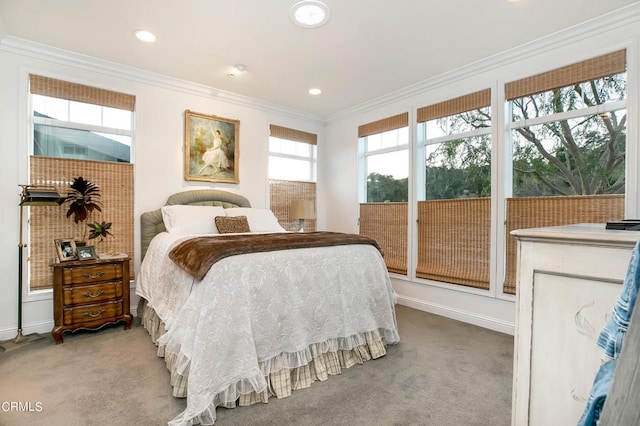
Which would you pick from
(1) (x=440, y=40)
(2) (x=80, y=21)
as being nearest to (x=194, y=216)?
(2) (x=80, y=21)

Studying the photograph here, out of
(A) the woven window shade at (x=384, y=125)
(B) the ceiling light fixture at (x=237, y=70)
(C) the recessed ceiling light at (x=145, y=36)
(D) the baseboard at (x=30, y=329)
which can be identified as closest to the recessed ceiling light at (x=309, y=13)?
(B) the ceiling light fixture at (x=237, y=70)

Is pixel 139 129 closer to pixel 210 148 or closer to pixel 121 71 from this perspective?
pixel 121 71

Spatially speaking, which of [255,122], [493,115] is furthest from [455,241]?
[255,122]

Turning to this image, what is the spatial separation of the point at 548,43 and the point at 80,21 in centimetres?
414

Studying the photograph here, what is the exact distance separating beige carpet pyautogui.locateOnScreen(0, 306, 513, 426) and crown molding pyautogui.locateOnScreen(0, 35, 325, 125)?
2731mm

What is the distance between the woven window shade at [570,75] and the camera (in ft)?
8.44

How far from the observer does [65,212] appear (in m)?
3.19

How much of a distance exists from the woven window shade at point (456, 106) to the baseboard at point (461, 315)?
2.26m

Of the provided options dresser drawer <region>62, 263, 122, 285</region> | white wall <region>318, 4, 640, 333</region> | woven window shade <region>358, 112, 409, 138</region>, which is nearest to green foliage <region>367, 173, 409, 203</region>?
white wall <region>318, 4, 640, 333</region>

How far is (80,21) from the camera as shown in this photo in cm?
266

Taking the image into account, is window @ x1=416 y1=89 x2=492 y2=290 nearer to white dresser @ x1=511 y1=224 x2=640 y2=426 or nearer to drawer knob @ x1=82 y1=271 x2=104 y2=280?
white dresser @ x1=511 y1=224 x2=640 y2=426

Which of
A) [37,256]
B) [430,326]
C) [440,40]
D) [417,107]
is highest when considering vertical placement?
[440,40]

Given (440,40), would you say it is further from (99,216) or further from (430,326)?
(99,216)

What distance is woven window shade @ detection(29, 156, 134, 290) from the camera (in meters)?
3.06
